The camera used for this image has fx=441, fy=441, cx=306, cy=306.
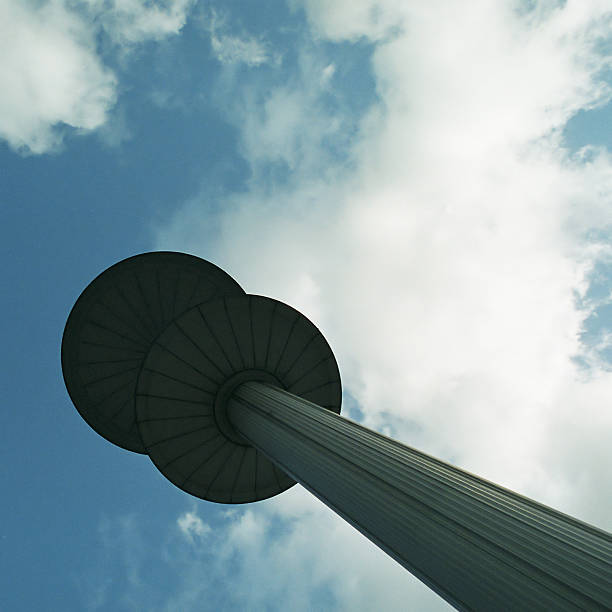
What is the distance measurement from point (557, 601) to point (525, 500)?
2.34 meters

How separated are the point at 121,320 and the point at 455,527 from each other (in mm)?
19221

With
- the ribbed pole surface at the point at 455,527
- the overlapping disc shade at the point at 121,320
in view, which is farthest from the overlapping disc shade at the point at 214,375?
the ribbed pole surface at the point at 455,527

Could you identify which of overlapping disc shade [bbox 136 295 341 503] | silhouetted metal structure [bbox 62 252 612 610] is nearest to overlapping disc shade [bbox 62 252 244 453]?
silhouetted metal structure [bbox 62 252 612 610]

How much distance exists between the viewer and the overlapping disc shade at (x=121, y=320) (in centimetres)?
2223

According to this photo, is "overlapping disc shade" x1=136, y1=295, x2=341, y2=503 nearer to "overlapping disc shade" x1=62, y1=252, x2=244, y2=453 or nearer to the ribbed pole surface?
"overlapping disc shade" x1=62, y1=252, x2=244, y2=453

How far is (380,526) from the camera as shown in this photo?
29.3ft

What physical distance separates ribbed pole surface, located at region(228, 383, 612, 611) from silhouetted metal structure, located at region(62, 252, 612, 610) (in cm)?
2

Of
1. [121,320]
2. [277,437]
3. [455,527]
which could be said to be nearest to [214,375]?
[277,437]

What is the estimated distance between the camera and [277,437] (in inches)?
536

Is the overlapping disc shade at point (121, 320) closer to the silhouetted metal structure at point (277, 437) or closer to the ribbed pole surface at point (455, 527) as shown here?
the silhouetted metal structure at point (277, 437)

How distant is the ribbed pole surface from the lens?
625cm

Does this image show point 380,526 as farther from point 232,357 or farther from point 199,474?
point 199,474

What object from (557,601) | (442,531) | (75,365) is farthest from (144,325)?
(557,601)

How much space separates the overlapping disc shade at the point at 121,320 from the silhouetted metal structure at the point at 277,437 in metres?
0.06
